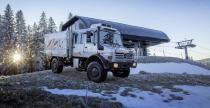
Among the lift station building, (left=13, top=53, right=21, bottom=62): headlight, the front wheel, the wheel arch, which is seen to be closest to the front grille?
the wheel arch

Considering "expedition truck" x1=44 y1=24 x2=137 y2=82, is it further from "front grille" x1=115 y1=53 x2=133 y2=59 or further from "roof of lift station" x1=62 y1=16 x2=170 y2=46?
"roof of lift station" x1=62 y1=16 x2=170 y2=46

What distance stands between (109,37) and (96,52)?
1.32 meters

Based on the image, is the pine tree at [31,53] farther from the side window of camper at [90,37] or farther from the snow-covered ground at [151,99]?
the snow-covered ground at [151,99]

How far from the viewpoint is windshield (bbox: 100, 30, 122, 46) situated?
50.2 feet

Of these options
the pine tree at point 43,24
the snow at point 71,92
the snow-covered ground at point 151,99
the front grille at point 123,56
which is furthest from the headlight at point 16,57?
the snow at point 71,92

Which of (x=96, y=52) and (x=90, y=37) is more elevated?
(x=90, y=37)

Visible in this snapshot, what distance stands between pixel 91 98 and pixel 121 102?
1.34 metres

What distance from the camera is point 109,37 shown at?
51.1ft

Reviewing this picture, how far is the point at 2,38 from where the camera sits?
48.8 meters

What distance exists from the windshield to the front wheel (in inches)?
60.1

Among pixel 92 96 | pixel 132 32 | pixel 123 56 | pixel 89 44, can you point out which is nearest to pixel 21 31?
pixel 132 32

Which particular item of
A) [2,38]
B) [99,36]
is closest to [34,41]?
[2,38]

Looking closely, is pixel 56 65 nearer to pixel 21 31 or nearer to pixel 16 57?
pixel 16 57

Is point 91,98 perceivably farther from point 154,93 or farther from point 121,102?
point 154,93
